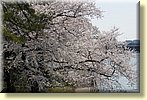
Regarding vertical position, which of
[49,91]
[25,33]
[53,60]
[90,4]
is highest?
[90,4]

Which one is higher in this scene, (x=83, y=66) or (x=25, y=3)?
(x=25, y=3)

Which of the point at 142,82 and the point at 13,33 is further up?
the point at 13,33

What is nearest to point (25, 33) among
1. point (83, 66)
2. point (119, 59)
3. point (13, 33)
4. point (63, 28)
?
point (13, 33)

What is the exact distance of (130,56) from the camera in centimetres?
234

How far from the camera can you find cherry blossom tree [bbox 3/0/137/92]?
234 centimetres

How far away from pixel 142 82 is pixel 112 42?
0.28 meters

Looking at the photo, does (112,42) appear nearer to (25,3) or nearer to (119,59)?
(119,59)

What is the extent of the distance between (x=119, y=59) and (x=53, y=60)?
372mm

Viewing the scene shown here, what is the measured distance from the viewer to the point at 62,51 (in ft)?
7.70

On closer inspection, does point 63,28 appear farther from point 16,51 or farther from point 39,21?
point 16,51

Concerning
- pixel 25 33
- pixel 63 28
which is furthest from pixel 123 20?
pixel 25 33

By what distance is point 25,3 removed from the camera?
234 cm

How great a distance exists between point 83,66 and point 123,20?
1.12 ft

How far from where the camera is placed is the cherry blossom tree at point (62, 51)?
2.34m
